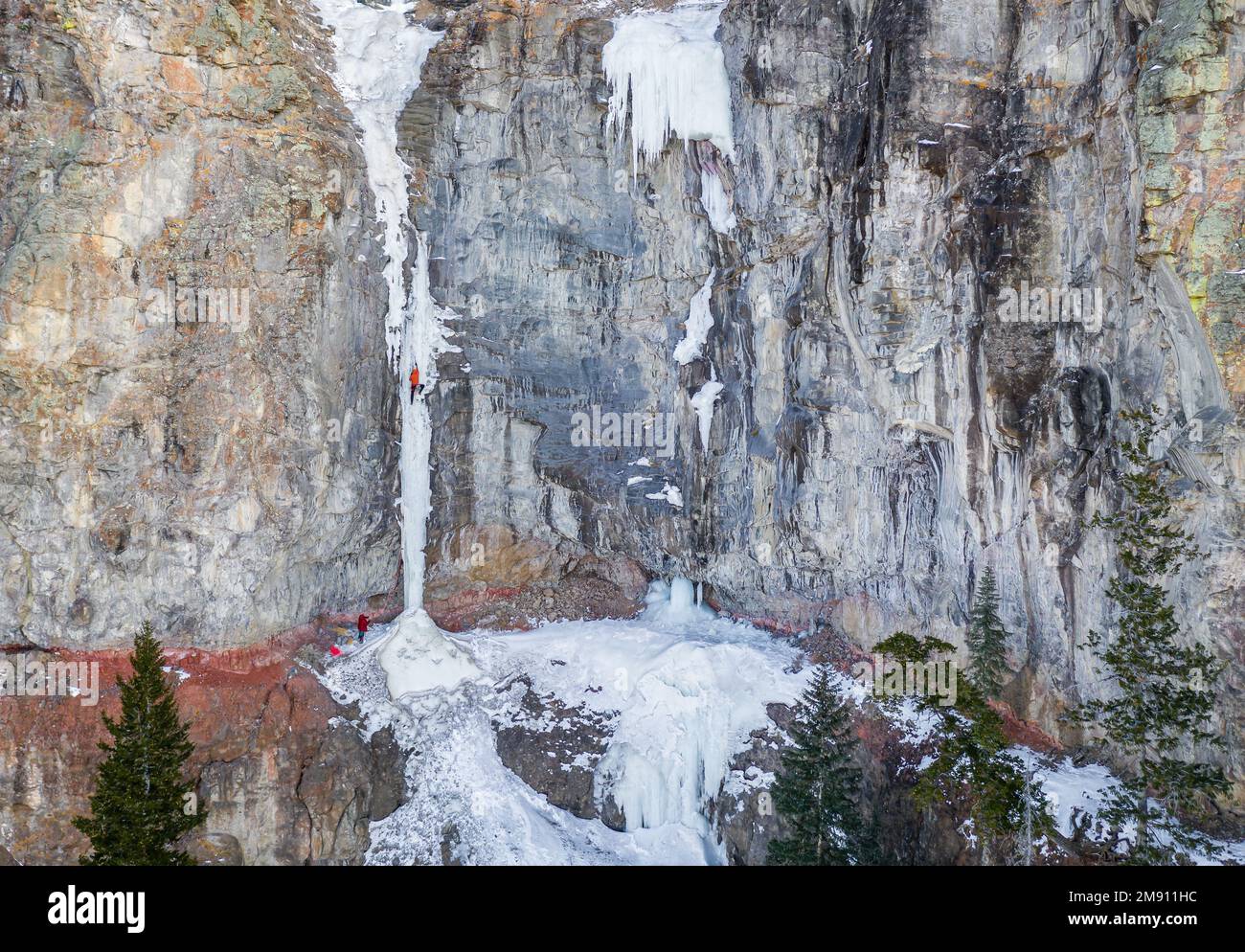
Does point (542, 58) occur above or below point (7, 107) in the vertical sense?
above

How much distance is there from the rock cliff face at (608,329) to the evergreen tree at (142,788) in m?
3.31

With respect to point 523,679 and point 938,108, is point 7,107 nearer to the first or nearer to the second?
point 523,679

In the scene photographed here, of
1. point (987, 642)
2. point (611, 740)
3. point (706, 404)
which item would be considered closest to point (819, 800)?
point (987, 642)

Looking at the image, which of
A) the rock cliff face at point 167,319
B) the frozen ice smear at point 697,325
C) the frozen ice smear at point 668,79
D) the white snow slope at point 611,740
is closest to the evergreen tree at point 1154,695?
the white snow slope at point 611,740

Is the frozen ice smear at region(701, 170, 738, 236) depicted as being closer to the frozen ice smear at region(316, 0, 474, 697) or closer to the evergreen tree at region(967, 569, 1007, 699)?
the frozen ice smear at region(316, 0, 474, 697)

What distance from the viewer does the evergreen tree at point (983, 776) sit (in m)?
13.3

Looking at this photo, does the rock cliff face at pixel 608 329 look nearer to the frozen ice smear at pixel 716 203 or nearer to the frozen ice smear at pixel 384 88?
the frozen ice smear at pixel 716 203

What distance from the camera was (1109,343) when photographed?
14789mm

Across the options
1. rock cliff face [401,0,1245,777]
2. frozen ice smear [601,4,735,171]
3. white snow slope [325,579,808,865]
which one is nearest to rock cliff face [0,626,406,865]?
white snow slope [325,579,808,865]

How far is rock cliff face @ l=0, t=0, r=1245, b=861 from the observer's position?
14.9 m

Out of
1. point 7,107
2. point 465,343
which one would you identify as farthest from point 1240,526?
point 7,107

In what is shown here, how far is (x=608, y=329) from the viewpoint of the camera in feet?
81.6

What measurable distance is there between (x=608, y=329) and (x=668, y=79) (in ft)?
24.6
